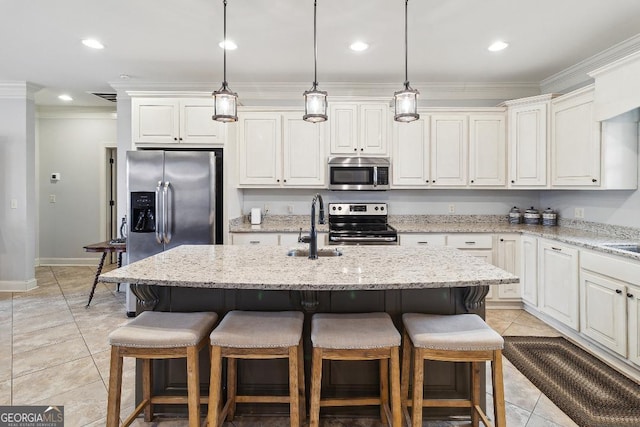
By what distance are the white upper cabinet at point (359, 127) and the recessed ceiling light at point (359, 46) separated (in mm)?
838

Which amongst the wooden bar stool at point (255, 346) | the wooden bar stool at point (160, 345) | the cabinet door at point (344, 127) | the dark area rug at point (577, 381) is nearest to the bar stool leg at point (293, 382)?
the wooden bar stool at point (255, 346)

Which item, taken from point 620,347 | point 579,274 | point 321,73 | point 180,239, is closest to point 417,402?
point 620,347

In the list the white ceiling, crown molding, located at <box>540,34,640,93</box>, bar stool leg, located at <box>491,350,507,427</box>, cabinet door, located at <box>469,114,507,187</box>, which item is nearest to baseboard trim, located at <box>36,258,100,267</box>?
the white ceiling

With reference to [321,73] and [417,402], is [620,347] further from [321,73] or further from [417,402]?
[321,73]

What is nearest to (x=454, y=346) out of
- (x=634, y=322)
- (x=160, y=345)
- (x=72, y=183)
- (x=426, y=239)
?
(x=160, y=345)

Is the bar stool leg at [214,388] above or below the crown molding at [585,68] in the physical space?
below

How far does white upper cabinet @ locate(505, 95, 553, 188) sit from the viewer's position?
3816 millimetres

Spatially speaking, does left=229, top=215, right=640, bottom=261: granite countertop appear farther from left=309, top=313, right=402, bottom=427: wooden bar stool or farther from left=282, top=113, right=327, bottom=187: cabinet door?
left=309, top=313, right=402, bottom=427: wooden bar stool

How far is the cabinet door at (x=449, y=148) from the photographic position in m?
4.21

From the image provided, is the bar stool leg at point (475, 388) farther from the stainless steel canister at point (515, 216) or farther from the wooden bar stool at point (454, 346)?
the stainless steel canister at point (515, 216)

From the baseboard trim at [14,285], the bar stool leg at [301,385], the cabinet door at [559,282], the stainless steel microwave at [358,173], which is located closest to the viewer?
the bar stool leg at [301,385]

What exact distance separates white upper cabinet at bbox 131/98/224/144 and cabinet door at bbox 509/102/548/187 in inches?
126

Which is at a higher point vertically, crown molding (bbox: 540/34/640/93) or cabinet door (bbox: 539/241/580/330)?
crown molding (bbox: 540/34/640/93)

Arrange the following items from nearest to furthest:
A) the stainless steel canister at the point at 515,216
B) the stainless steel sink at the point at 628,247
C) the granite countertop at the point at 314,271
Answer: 1. the granite countertop at the point at 314,271
2. the stainless steel sink at the point at 628,247
3. the stainless steel canister at the point at 515,216
